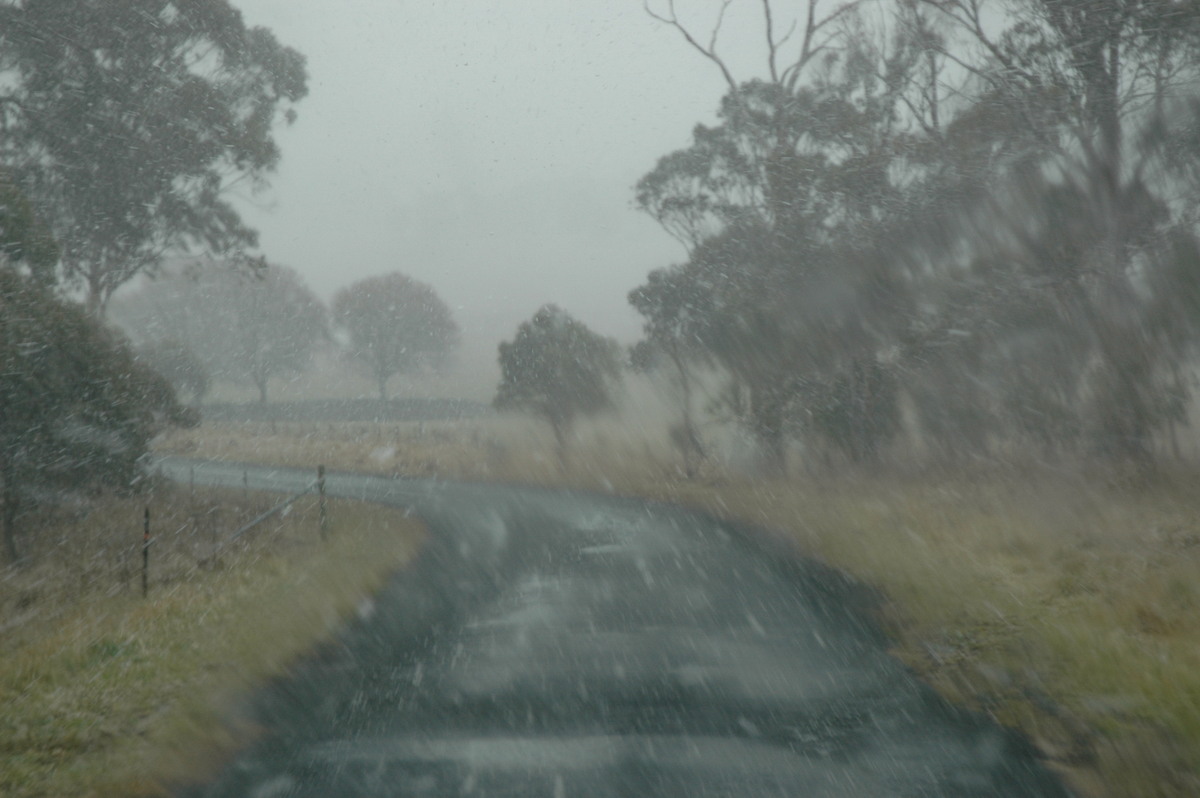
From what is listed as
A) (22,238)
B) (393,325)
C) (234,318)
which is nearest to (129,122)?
(22,238)

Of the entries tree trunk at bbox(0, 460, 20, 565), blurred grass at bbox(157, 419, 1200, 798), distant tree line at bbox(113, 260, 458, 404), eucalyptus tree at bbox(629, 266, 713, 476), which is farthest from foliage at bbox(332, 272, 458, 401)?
tree trunk at bbox(0, 460, 20, 565)

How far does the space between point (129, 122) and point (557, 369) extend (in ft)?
67.2

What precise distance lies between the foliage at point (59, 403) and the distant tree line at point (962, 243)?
15.3m

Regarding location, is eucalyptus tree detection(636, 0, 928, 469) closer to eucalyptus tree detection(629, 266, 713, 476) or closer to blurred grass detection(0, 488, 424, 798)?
eucalyptus tree detection(629, 266, 713, 476)

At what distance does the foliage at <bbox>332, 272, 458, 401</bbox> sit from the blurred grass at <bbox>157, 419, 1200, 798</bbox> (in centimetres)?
3144

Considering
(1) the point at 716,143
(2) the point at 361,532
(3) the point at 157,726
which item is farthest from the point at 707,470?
(3) the point at 157,726

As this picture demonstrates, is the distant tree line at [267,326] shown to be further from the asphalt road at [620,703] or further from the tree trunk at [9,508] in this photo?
the asphalt road at [620,703]

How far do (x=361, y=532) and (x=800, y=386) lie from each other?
13.2 m

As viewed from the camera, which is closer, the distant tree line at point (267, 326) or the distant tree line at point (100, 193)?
the distant tree line at point (100, 193)

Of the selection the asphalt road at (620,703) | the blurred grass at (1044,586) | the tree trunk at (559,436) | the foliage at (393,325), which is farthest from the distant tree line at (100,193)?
the foliage at (393,325)

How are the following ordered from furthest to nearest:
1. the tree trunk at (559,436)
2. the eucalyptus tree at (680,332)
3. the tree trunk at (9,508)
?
the tree trunk at (559,436) < the eucalyptus tree at (680,332) < the tree trunk at (9,508)

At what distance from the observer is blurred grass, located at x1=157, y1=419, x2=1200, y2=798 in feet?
19.7

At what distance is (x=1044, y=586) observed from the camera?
10.4 meters

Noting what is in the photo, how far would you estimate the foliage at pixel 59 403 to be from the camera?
14.9m
